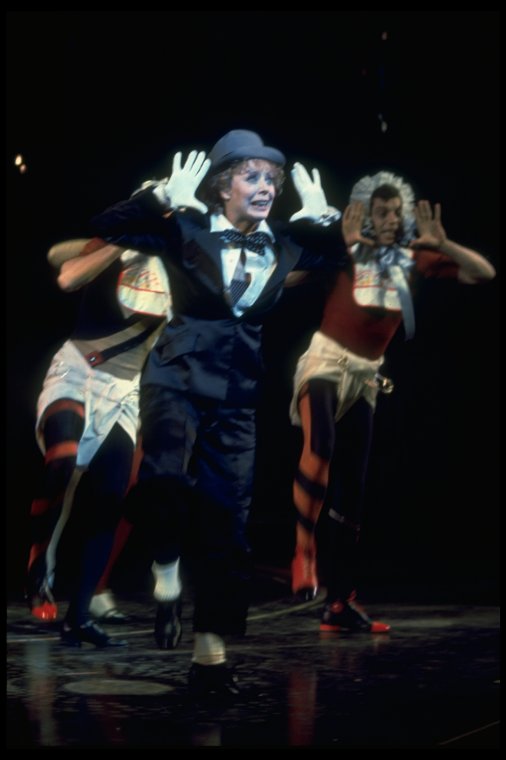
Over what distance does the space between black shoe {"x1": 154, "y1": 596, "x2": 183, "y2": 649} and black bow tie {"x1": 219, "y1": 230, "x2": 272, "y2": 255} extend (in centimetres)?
113

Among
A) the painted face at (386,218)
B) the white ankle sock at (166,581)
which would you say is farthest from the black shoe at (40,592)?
the painted face at (386,218)

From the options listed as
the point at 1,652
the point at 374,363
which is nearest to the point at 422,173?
the point at 374,363

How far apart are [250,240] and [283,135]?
7.01 feet

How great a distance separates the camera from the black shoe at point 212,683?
4.09 m

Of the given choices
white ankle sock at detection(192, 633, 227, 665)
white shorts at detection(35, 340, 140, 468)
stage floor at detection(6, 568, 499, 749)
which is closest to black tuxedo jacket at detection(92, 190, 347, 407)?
white ankle sock at detection(192, 633, 227, 665)

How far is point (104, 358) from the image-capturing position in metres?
5.25

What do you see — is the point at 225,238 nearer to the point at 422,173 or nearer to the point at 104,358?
the point at 104,358

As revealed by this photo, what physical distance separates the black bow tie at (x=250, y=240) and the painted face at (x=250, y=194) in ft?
0.18

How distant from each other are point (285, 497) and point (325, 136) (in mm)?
1625

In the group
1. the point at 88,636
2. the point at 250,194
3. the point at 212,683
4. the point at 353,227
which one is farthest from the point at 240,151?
the point at 88,636

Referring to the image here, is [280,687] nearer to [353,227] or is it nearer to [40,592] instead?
[40,592]

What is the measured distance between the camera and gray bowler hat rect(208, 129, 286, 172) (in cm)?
445

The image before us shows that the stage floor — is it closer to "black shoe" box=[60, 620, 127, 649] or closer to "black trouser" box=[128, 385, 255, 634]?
"black shoe" box=[60, 620, 127, 649]

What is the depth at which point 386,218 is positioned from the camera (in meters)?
5.60
